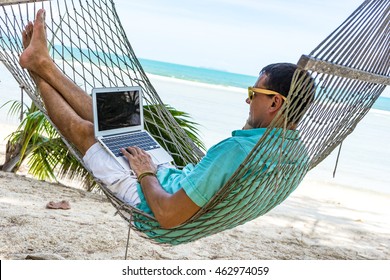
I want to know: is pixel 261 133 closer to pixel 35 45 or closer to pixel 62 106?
pixel 62 106

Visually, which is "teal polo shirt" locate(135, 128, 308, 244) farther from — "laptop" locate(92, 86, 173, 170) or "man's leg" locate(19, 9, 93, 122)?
"man's leg" locate(19, 9, 93, 122)

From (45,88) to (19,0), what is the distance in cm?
65

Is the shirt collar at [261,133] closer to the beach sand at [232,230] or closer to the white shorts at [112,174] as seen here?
the white shorts at [112,174]

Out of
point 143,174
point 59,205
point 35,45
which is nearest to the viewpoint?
point 143,174

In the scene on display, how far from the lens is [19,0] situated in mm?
2791

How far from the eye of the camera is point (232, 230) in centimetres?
378

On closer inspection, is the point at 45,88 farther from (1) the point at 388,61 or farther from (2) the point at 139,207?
(1) the point at 388,61

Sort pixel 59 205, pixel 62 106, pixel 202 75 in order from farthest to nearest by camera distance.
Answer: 1. pixel 202 75
2. pixel 59 205
3. pixel 62 106

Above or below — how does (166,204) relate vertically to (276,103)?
below

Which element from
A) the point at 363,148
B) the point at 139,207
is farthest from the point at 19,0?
the point at 363,148

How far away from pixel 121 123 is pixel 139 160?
30 cm

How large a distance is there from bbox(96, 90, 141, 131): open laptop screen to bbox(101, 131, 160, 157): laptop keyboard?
2.0 inches

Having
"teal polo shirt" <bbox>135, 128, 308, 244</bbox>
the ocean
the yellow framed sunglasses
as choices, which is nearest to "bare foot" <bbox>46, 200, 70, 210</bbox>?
"teal polo shirt" <bbox>135, 128, 308, 244</bbox>

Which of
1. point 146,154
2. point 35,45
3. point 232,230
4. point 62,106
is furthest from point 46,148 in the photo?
point 146,154
